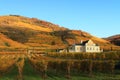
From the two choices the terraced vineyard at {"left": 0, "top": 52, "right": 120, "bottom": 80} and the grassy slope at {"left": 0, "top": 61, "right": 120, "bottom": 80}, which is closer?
the grassy slope at {"left": 0, "top": 61, "right": 120, "bottom": 80}

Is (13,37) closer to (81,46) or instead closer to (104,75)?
(81,46)

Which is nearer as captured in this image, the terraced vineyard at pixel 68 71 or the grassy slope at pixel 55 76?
the grassy slope at pixel 55 76

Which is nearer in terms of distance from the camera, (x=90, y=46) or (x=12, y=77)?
(x=12, y=77)

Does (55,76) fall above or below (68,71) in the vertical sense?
below

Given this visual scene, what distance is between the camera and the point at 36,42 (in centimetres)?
18975

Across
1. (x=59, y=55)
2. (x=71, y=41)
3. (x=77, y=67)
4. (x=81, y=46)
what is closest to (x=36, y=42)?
(x=71, y=41)

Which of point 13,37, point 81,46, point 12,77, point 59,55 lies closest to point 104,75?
point 12,77

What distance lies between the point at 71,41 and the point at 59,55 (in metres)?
101

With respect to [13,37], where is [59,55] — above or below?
below

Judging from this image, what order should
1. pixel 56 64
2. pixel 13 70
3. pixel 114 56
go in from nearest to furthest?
1. pixel 13 70
2. pixel 56 64
3. pixel 114 56

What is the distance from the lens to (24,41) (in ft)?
630

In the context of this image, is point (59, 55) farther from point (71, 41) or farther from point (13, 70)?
point (71, 41)

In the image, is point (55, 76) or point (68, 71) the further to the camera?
point (68, 71)

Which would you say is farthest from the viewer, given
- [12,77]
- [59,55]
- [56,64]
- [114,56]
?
[59,55]
